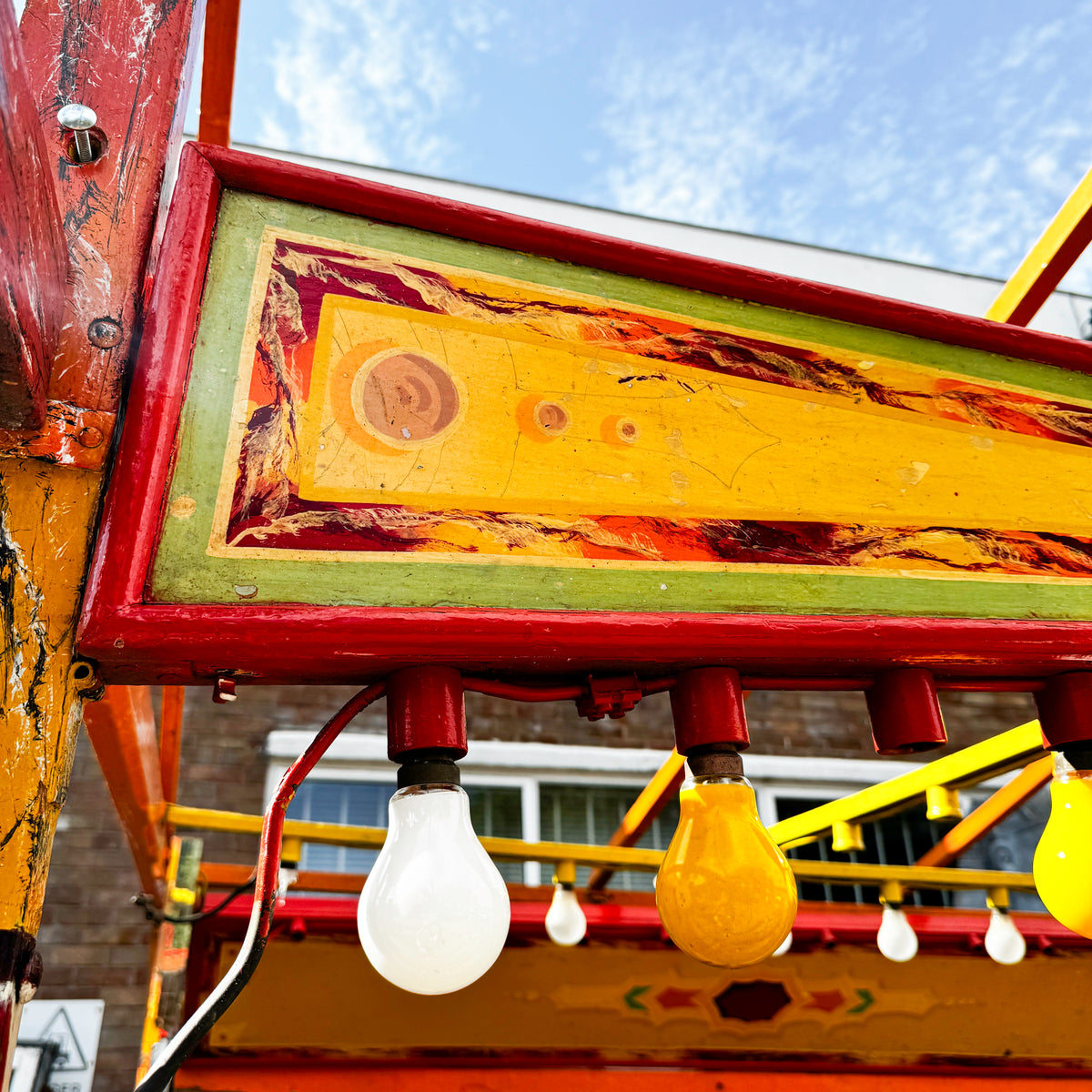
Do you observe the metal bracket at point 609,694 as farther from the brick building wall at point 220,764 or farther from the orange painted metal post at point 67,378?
the brick building wall at point 220,764

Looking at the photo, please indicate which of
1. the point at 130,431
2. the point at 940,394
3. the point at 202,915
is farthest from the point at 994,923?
the point at 130,431

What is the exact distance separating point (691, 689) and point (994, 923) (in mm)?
2636

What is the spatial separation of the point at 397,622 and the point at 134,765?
1.37 metres

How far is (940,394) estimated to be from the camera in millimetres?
1982

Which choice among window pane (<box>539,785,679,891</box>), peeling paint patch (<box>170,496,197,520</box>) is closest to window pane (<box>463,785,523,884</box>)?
window pane (<box>539,785,679,891</box>)

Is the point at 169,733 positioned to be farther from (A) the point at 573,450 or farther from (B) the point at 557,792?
(B) the point at 557,792

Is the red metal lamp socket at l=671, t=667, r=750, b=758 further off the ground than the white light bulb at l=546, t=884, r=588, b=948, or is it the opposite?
the white light bulb at l=546, t=884, r=588, b=948

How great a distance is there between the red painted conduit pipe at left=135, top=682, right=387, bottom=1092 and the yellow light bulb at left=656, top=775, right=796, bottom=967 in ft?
1.84

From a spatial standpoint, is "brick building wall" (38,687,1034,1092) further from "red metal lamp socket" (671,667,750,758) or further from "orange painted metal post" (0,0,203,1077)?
"red metal lamp socket" (671,667,750,758)

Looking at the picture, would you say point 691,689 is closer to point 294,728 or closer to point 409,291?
point 409,291

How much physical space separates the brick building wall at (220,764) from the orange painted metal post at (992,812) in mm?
1835

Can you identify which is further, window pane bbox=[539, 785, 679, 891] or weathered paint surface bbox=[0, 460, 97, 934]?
window pane bbox=[539, 785, 679, 891]

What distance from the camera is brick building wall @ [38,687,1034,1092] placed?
4.36 m

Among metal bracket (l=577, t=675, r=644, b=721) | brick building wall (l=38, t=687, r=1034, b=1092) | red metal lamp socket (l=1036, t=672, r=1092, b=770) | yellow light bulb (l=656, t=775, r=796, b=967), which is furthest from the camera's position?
brick building wall (l=38, t=687, r=1034, b=1092)
